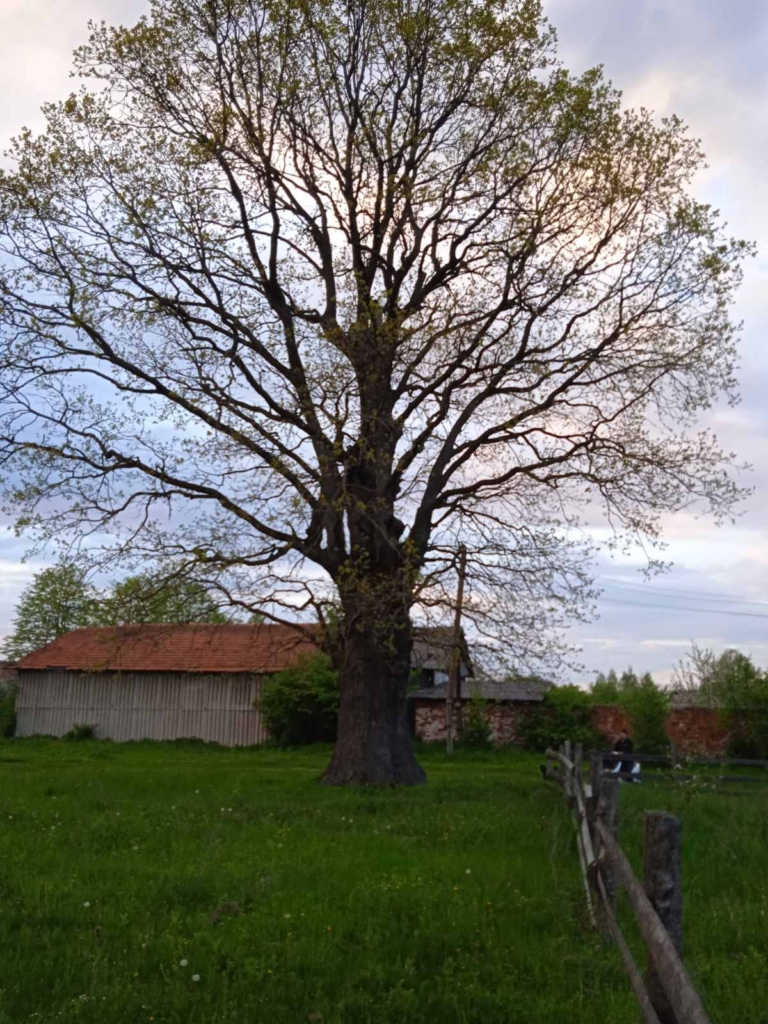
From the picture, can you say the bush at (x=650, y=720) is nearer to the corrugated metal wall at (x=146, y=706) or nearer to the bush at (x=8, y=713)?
the corrugated metal wall at (x=146, y=706)

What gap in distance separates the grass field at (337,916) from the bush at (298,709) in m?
23.8

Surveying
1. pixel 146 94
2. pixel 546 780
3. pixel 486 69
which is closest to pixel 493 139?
pixel 486 69

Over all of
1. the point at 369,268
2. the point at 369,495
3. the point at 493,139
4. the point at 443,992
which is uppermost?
the point at 493,139

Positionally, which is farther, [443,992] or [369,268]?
[369,268]

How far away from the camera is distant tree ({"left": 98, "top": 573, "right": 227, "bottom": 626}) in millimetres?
20062

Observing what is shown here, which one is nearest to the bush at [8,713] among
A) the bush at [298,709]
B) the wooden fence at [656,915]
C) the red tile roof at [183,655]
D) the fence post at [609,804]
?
the red tile roof at [183,655]

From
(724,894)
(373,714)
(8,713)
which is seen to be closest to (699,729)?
(373,714)

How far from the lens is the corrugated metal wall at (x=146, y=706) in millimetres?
43188

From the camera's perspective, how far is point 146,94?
67.9 feet

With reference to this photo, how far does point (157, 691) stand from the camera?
4431cm

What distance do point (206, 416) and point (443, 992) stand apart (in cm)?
1410

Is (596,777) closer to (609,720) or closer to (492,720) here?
(492,720)

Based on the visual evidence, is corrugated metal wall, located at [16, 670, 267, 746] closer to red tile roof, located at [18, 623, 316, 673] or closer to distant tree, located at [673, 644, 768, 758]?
red tile roof, located at [18, 623, 316, 673]

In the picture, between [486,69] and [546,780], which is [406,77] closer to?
[486,69]
